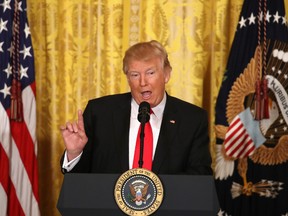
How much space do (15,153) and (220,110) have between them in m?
1.59

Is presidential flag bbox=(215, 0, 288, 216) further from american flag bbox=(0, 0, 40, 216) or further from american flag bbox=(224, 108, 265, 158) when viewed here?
american flag bbox=(0, 0, 40, 216)

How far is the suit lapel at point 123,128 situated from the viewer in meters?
2.56

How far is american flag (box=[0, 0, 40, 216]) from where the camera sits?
3.74 meters

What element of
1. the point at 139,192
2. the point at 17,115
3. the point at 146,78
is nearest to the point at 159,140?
the point at 146,78

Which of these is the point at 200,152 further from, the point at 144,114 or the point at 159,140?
the point at 144,114

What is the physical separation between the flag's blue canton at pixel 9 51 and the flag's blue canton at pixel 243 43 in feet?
4.81

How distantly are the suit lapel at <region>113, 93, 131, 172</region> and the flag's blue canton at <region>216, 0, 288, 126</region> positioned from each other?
1227 millimetres

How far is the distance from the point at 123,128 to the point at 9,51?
4.96 feet

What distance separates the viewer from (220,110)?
3.90 meters

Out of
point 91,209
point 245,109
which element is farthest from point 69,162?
point 245,109

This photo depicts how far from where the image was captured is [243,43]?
12.8 feet

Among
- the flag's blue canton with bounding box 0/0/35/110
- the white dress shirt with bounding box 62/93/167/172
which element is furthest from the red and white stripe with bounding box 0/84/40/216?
the white dress shirt with bounding box 62/93/167/172

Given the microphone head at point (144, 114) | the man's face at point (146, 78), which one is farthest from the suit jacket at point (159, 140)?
the microphone head at point (144, 114)

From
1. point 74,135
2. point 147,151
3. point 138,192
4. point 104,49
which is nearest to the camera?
point 138,192
